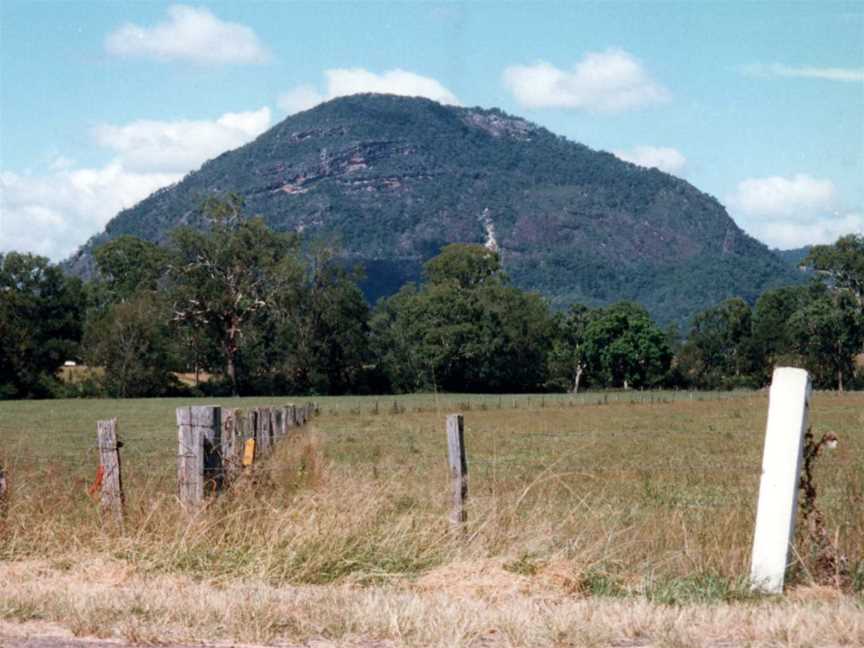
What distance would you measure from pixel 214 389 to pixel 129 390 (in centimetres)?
799

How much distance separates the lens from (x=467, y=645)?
680 cm

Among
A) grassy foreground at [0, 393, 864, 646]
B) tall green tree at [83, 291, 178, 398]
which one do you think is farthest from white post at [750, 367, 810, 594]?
tall green tree at [83, 291, 178, 398]

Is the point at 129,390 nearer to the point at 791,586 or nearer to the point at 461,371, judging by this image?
the point at 461,371

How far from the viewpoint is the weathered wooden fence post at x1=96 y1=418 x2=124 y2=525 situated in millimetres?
9555

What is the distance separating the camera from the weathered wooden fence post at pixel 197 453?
9617mm

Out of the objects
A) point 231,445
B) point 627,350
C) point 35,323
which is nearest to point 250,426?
point 231,445

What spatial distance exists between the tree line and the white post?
79129 mm

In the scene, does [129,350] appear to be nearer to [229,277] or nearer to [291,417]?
[229,277]

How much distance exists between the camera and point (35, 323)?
9150 centimetres

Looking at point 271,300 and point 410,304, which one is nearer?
point 271,300

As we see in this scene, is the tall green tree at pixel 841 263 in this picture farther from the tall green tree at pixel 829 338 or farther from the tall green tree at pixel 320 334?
the tall green tree at pixel 320 334

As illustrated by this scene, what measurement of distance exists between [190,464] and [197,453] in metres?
0.11

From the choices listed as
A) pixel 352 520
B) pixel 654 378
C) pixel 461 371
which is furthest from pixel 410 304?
pixel 352 520

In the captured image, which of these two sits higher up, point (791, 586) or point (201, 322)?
point (201, 322)
